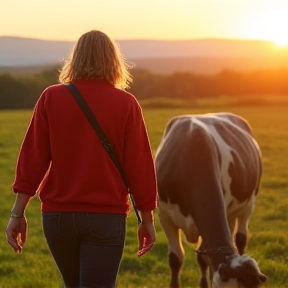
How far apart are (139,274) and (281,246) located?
214 cm

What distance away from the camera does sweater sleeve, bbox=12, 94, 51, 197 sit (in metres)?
3.98

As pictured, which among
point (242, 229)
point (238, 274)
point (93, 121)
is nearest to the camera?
point (93, 121)

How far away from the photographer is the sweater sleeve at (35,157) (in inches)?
157

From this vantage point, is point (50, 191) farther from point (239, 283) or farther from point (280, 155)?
point (280, 155)

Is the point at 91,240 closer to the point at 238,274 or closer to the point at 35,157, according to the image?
the point at 35,157

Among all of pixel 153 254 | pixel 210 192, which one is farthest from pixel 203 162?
pixel 153 254

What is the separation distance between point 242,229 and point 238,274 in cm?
343

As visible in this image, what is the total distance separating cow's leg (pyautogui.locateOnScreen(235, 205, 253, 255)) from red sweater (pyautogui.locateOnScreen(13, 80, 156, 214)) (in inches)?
172

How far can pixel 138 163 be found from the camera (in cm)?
397

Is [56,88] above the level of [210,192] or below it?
above

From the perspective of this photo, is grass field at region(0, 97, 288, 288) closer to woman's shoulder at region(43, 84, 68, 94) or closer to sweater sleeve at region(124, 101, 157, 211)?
sweater sleeve at region(124, 101, 157, 211)

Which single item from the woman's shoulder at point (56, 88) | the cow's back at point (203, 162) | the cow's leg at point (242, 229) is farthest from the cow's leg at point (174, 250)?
the woman's shoulder at point (56, 88)

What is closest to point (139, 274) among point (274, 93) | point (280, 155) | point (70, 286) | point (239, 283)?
point (239, 283)

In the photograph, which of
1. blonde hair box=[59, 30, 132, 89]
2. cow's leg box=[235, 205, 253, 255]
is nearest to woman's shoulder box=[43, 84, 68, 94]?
blonde hair box=[59, 30, 132, 89]
